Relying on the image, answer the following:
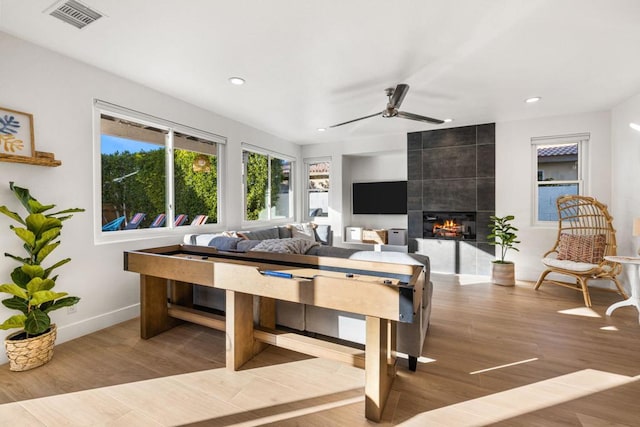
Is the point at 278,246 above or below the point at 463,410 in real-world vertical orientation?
above

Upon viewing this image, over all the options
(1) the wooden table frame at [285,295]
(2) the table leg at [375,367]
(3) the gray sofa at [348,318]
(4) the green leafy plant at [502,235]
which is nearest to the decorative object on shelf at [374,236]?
(4) the green leafy plant at [502,235]

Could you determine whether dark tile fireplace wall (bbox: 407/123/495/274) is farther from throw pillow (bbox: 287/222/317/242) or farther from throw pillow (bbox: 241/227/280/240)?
throw pillow (bbox: 241/227/280/240)

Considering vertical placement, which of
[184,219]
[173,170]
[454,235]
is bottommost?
[454,235]

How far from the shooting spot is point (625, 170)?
3732 mm

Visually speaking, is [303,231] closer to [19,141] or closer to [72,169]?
[72,169]

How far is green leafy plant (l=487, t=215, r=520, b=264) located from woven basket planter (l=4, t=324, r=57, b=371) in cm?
524

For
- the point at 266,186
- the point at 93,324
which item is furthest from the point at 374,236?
the point at 93,324

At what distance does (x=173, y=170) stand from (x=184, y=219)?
25.2 inches

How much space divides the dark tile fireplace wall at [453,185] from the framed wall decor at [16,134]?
5013mm

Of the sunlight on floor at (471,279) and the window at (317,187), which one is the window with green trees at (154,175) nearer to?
the window at (317,187)

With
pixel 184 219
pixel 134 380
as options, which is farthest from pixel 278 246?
pixel 184 219

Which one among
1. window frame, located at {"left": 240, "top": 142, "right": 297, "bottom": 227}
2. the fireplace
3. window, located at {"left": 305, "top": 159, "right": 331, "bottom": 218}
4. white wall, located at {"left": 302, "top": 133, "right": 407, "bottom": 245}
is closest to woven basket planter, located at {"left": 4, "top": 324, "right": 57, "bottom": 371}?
window frame, located at {"left": 240, "top": 142, "right": 297, "bottom": 227}

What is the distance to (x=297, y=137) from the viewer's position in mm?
5691

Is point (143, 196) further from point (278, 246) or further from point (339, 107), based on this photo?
point (339, 107)
